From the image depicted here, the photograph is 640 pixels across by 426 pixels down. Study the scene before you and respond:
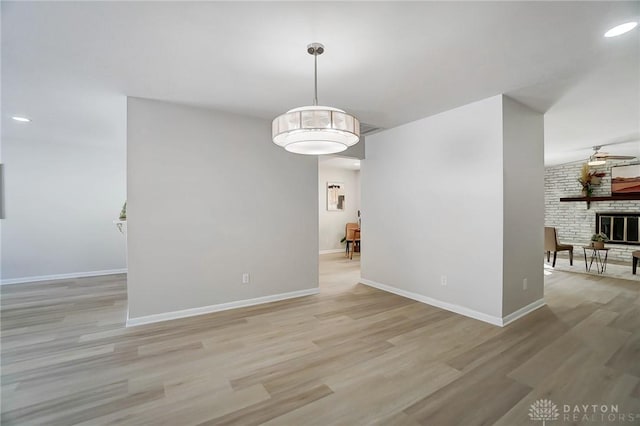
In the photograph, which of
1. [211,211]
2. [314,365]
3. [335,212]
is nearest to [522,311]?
[314,365]

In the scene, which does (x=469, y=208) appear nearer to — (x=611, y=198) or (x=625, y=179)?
(x=611, y=198)

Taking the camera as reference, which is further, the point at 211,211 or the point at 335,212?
the point at 335,212

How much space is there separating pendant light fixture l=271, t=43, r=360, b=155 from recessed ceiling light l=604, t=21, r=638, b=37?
1974 millimetres

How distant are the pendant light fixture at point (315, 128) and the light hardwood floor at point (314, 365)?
1847mm

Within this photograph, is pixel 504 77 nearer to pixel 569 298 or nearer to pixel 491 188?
pixel 491 188

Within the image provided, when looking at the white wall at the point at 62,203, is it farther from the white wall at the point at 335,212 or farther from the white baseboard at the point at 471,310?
the white baseboard at the point at 471,310

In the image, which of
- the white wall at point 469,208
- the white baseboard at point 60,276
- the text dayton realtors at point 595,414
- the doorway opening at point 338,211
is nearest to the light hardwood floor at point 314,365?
the text dayton realtors at point 595,414

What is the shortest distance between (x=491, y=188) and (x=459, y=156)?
58 cm

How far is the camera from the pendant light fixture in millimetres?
1843

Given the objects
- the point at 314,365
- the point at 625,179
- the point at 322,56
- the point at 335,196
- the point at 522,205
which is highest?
the point at 322,56

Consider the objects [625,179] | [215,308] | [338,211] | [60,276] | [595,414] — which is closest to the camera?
[595,414]

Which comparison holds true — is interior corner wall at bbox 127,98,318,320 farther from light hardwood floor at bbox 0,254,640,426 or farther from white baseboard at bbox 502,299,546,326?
white baseboard at bbox 502,299,546,326

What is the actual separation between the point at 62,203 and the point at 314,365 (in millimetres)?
6047

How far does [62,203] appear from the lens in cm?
532
